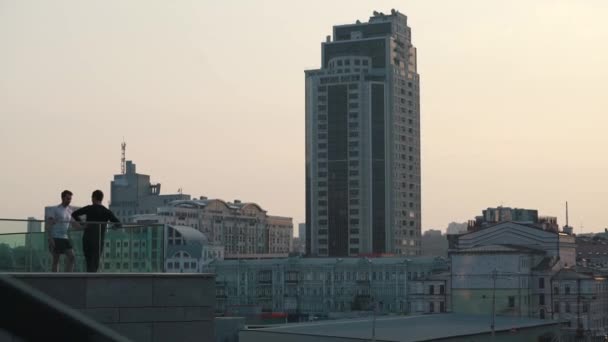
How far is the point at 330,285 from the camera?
172 meters

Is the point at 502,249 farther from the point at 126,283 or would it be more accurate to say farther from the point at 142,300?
the point at 126,283

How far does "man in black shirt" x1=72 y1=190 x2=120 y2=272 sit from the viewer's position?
14656 mm

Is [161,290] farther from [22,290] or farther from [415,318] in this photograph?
[415,318]

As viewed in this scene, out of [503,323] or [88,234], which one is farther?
[503,323]

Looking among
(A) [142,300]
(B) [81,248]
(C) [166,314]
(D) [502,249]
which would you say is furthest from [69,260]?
(D) [502,249]

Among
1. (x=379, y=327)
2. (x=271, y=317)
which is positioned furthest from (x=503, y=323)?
(x=271, y=317)

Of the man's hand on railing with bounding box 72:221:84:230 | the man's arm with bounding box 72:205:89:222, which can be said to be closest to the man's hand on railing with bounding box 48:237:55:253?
the man's hand on railing with bounding box 72:221:84:230

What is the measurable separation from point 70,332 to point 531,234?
140 meters

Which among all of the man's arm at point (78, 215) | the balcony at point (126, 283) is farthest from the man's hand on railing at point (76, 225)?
the balcony at point (126, 283)

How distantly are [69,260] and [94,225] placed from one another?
2.16ft

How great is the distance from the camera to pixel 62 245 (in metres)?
14.7

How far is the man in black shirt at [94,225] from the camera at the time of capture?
48.1ft

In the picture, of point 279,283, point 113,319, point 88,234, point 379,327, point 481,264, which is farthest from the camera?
point 279,283

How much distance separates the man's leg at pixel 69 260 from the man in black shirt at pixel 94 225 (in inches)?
7.4
